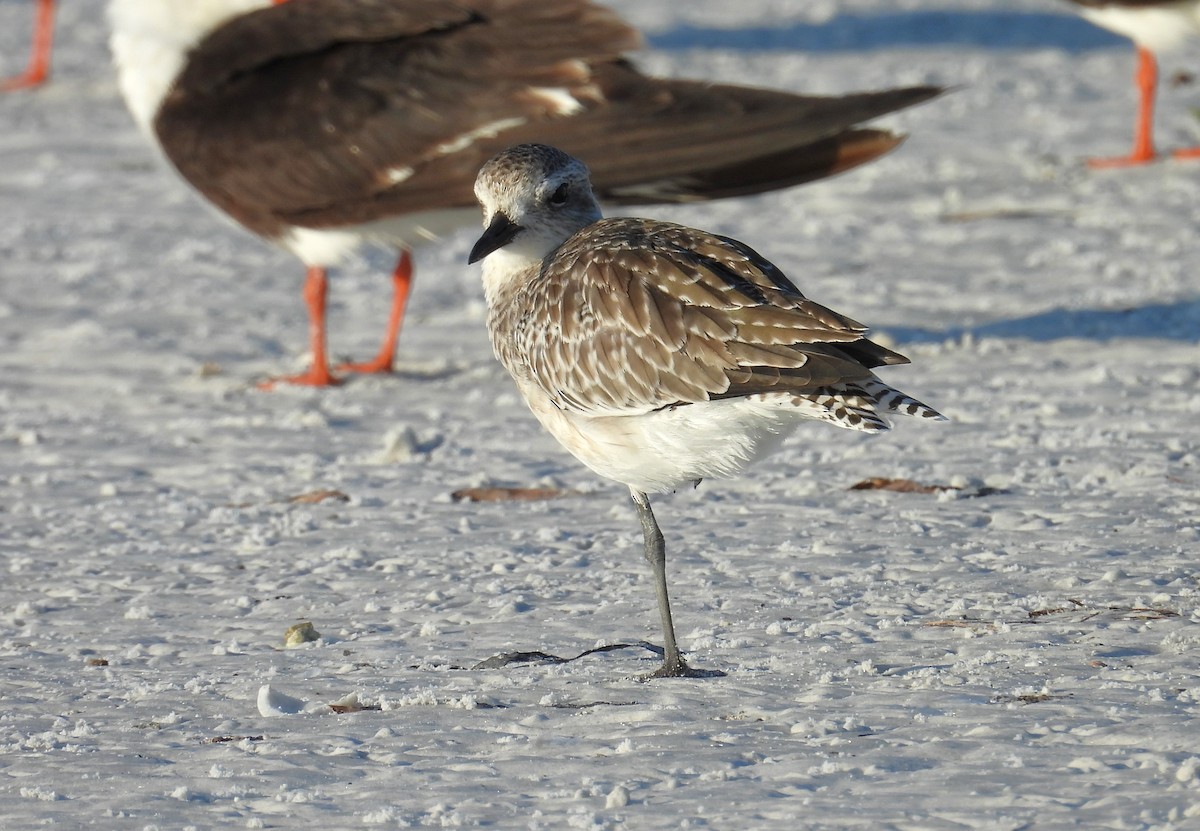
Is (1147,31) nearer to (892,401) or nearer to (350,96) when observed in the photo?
(350,96)

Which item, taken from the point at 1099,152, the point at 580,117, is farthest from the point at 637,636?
the point at 1099,152

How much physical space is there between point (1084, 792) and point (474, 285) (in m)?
6.41

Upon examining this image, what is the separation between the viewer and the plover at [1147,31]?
1107 centimetres

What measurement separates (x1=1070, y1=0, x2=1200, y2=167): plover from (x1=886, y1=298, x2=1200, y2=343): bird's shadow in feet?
10.1

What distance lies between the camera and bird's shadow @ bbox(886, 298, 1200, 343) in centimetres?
795

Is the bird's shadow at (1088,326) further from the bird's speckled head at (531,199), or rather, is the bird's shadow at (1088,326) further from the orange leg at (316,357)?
the bird's speckled head at (531,199)

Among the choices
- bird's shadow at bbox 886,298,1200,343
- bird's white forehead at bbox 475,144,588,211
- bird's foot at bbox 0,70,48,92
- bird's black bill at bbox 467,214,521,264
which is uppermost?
bird's white forehead at bbox 475,144,588,211

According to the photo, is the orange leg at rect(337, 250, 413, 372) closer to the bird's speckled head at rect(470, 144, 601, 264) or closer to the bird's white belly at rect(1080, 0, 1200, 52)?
the bird's speckled head at rect(470, 144, 601, 264)

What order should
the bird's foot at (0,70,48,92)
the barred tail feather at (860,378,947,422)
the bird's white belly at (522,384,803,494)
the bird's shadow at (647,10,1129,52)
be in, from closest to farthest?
the barred tail feather at (860,378,947,422), the bird's white belly at (522,384,803,494), the bird's foot at (0,70,48,92), the bird's shadow at (647,10,1129,52)

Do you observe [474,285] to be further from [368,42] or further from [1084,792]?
[1084,792]

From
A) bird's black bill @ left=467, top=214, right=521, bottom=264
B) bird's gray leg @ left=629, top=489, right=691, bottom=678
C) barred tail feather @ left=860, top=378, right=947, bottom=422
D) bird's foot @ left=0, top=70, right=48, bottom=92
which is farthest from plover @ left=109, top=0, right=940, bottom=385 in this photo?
bird's foot @ left=0, top=70, right=48, bottom=92

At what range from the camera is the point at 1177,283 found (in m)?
8.63

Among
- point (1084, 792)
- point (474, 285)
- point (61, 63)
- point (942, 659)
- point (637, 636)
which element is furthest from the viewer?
point (61, 63)

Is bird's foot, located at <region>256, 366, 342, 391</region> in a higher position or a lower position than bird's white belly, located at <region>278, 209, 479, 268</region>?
lower
